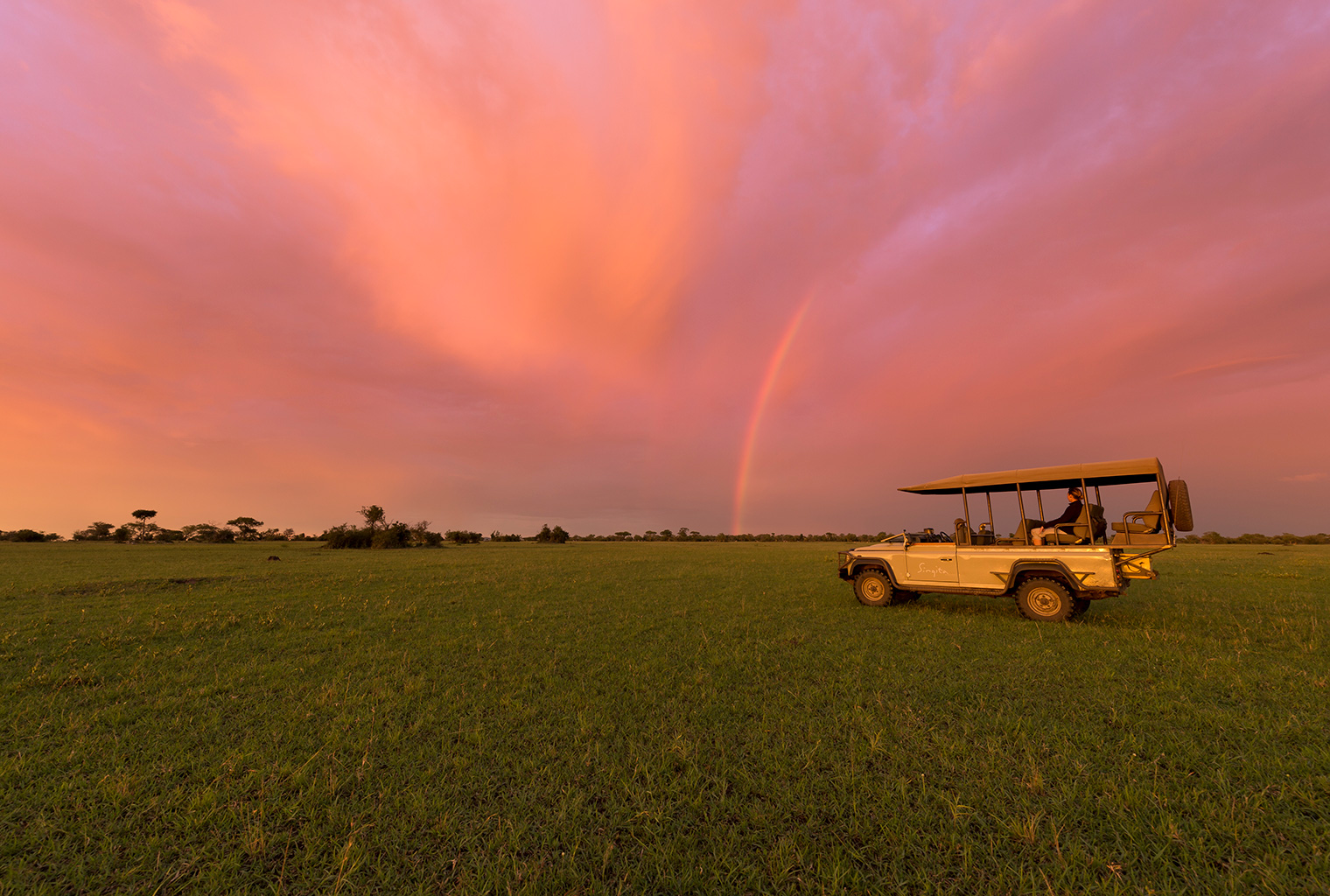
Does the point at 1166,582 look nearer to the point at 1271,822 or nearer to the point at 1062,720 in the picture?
the point at 1062,720

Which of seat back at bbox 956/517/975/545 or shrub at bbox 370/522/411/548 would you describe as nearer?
seat back at bbox 956/517/975/545

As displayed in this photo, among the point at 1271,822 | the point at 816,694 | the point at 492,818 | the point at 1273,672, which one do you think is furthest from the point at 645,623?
the point at 1273,672

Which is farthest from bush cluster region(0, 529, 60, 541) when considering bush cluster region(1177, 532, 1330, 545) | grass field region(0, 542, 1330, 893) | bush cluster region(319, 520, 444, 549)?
bush cluster region(1177, 532, 1330, 545)

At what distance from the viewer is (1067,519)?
11.5 meters

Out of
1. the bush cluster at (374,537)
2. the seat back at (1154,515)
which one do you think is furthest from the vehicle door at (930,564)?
the bush cluster at (374,537)

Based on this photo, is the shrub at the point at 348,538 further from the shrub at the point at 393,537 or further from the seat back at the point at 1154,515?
the seat back at the point at 1154,515

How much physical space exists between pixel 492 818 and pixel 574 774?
2.89ft

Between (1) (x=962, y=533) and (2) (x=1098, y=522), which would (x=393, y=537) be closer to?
(1) (x=962, y=533)

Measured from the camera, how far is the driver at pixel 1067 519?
437 inches

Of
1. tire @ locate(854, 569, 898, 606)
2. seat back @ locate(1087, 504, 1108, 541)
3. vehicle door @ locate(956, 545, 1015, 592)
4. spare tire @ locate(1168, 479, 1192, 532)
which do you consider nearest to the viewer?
spare tire @ locate(1168, 479, 1192, 532)

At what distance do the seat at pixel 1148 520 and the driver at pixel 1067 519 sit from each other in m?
0.78

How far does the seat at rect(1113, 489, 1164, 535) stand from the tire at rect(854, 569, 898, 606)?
534 cm

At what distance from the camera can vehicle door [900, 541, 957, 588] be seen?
11969mm

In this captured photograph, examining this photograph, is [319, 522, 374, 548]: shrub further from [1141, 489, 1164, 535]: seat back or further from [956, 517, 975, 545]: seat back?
[1141, 489, 1164, 535]: seat back
